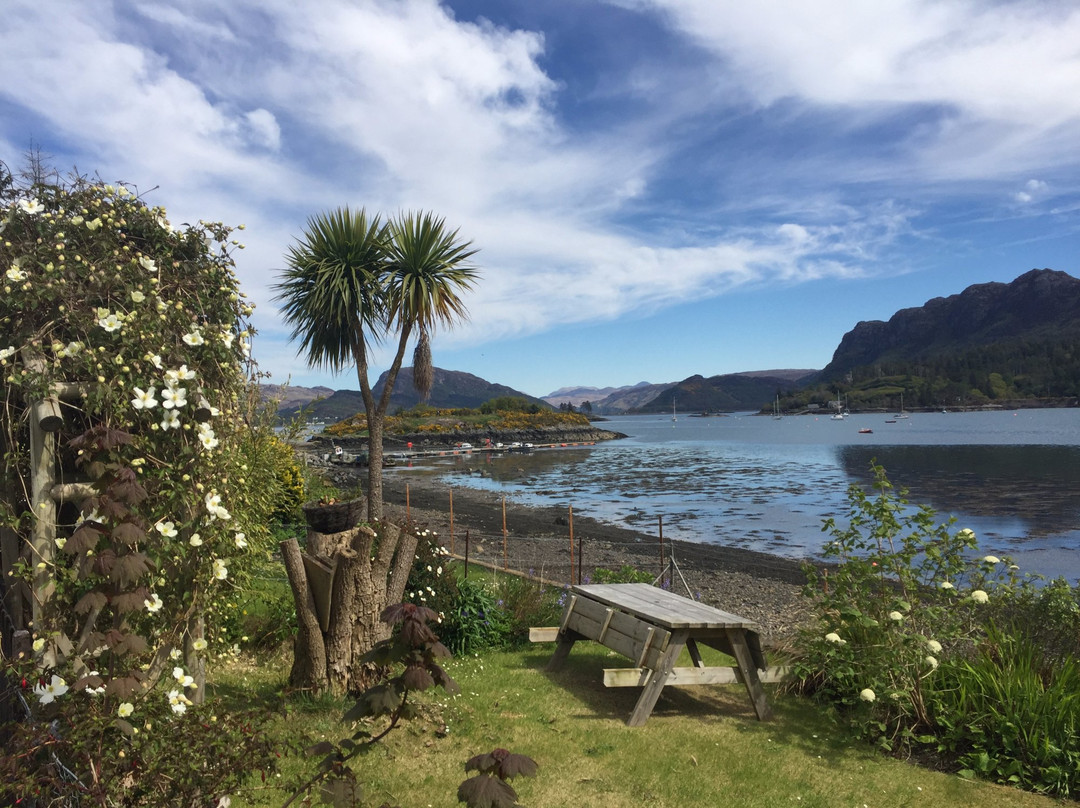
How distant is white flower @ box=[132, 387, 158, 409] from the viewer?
3.06 meters

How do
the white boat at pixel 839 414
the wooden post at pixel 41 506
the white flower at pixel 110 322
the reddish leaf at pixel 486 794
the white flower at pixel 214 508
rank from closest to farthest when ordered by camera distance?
the reddish leaf at pixel 486 794 < the wooden post at pixel 41 506 < the white flower at pixel 110 322 < the white flower at pixel 214 508 < the white boat at pixel 839 414

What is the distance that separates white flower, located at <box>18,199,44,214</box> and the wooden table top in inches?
179

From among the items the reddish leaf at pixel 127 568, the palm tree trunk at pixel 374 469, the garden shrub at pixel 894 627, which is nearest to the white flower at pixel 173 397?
the reddish leaf at pixel 127 568

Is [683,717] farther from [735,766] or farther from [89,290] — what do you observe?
[89,290]

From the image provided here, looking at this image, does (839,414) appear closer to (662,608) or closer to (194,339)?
(662,608)

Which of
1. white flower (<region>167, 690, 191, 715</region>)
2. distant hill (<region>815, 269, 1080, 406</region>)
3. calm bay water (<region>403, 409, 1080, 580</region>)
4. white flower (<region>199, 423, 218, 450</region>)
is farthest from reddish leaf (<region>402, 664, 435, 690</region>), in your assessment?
distant hill (<region>815, 269, 1080, 406</region>)

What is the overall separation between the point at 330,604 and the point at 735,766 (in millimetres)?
3047

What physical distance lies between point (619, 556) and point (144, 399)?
52.3 ft

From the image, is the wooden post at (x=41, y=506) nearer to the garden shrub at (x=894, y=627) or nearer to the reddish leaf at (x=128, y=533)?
the reddish leaf at (x=128, y=533)

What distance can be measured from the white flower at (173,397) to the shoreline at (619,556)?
5.38 metres

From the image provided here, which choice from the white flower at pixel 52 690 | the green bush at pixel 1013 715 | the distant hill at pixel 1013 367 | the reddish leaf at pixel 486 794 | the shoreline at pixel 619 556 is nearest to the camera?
the reddish leaf at pixel 486 794

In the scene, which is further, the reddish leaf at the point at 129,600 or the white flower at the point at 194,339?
the white flower at the point at 194,339

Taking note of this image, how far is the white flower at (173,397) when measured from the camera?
10.3ft

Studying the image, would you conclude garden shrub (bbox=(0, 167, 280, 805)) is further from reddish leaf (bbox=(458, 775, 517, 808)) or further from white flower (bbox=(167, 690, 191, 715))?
reddish leaf (bbox=(458, 775, 517, 808))
